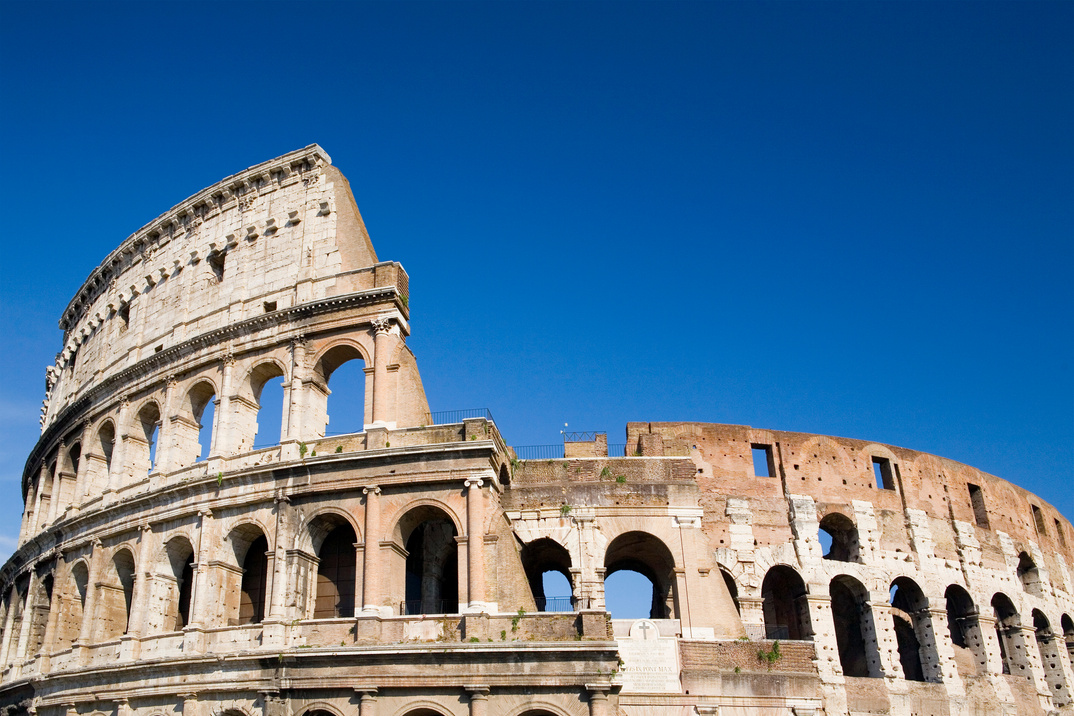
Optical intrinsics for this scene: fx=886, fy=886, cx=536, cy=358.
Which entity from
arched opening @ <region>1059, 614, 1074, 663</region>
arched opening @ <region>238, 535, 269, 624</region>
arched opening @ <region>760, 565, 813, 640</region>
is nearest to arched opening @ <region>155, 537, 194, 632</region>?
arched opening @ <region>238, 535, 269, 624</region>

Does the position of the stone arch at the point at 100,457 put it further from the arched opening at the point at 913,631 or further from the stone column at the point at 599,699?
the arched opening at the point at 913,631

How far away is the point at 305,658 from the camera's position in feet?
61.7

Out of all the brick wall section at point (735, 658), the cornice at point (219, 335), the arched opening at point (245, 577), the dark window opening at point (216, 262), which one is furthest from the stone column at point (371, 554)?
the dark window opening at point (216, 262)

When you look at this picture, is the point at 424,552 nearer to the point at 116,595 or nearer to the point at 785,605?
the point at 116,595

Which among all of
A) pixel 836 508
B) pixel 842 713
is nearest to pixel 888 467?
pixel 836 508

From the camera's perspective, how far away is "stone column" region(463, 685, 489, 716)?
58.5 feet

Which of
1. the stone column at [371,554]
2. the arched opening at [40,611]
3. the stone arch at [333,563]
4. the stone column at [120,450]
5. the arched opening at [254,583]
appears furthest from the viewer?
the arched opening at [40,611]

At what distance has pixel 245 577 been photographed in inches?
884

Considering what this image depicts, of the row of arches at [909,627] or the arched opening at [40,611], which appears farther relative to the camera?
the arched opening at [40,611]

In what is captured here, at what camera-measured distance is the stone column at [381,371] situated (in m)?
21.2

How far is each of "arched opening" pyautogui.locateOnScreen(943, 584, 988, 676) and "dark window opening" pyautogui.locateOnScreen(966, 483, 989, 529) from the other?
301 centimetres

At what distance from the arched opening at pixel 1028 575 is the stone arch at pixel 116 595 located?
2875 cm

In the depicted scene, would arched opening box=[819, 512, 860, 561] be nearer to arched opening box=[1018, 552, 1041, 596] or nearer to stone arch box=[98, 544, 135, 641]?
arched opening box=[1018, 552, 1041, 596]

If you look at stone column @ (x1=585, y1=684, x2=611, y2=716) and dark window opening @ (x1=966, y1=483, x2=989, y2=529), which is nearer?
stone column @ (x1=585, y1=684, x2=611, y2=716)
